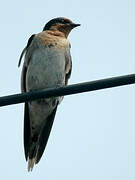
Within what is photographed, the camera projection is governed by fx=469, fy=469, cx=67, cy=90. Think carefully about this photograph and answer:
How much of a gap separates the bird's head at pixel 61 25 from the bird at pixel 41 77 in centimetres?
17

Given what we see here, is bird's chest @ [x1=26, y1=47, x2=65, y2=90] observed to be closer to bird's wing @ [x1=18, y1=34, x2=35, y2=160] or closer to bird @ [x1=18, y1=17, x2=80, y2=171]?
bird @ [x1=18, y1=17, x2=80, y2=171]

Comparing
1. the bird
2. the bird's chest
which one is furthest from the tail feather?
the bird's chest

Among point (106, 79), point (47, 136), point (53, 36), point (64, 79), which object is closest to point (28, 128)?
point (47, 136)

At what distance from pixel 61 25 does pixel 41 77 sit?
1556 mm

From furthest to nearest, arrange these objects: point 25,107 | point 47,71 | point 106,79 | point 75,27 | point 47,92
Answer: point 75,27 → point 25,107 → point 47,71 → point 47,92 → point 106,79

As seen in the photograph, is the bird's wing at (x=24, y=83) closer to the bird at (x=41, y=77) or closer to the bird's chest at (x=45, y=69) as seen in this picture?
the bird at (x=41, y=77)

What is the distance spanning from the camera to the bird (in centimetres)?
757

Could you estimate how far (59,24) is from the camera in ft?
28.6

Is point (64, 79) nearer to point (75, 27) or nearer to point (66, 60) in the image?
point (66, 60)

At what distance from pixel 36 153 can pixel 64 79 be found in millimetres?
1326

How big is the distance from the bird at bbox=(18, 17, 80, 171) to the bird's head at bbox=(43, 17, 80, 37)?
6.7 inches

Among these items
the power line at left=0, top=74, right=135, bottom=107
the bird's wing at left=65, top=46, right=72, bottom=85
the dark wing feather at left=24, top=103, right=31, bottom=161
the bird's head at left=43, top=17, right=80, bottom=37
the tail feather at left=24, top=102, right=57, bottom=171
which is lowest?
the tail feather at left=24, top=102, right=57, bottom=171

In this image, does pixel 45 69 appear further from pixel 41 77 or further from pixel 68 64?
pixel 68 64

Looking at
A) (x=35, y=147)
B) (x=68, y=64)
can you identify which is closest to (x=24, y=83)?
(x=68, y=64)
